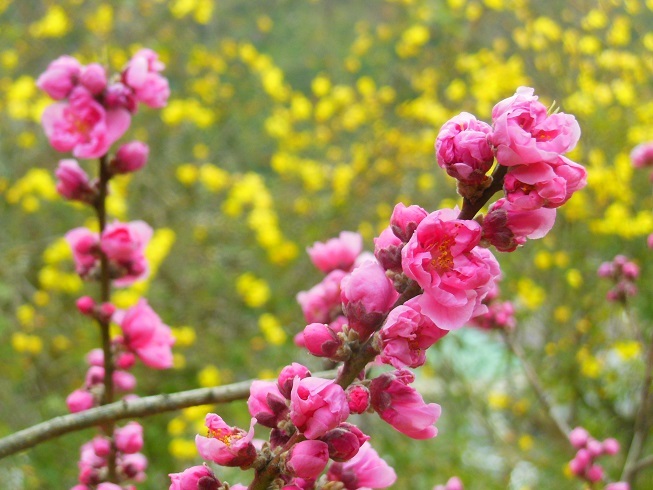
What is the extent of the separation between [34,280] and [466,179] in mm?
4021

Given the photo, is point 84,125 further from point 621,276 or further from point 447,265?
point 621,276

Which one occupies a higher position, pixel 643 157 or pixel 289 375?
pixel 643 157

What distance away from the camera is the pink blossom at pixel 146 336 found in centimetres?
105

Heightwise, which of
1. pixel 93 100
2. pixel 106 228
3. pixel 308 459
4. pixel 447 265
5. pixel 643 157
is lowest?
pixel 308 459

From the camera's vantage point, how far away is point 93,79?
96 centimetres

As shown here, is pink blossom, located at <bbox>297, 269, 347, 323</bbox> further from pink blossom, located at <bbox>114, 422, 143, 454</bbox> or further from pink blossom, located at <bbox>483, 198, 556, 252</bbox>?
pink blossom, located at <bbox>483, 198, 556, 252</bbox>

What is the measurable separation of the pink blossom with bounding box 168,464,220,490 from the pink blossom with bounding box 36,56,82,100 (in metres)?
0.61

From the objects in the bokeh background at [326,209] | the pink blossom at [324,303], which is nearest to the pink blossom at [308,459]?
the pink blossom at [324,303]

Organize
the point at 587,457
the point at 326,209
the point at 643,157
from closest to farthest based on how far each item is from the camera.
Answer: the point at 587,457 → the point at 643,157 → the point at 326,209

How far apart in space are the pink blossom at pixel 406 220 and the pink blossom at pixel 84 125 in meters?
0.50

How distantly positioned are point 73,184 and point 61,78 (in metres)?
0.15

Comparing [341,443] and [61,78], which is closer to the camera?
[341,443]

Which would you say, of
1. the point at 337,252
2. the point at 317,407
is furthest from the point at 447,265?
the point at 337,252

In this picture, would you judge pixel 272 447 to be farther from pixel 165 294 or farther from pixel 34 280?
pixel 34 280
